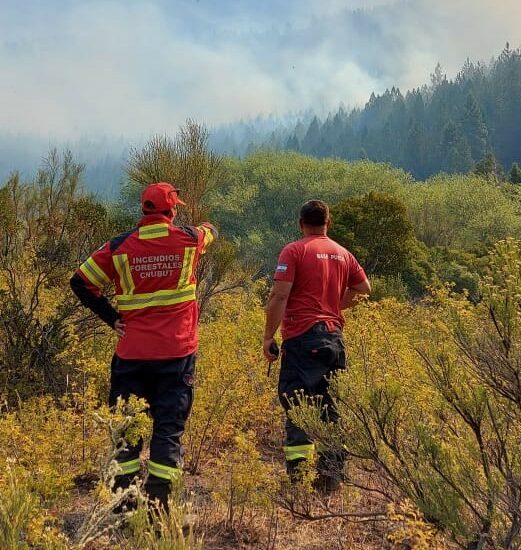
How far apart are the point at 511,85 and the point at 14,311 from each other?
118m

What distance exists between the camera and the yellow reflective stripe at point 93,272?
108 inches

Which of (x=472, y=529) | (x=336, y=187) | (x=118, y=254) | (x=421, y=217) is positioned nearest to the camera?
(x=472, y=529)

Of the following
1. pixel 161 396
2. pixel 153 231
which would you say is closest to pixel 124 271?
pixel 153 231

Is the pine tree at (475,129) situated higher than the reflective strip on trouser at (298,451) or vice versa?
the pine tree at (475,129)

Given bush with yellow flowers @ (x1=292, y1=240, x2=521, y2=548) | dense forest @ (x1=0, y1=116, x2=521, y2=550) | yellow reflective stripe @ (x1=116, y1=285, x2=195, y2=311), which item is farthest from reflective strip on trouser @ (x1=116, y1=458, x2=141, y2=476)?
bush with yellow flowers @ (x1=292, y1=240, x2=521, y2=548)

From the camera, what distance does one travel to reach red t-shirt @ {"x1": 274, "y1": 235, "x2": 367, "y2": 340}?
10.7 feet

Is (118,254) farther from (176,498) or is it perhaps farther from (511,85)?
Result: (511,85)

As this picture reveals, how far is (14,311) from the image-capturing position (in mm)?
4734

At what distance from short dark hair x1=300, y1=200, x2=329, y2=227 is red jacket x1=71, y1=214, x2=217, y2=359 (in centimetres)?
84

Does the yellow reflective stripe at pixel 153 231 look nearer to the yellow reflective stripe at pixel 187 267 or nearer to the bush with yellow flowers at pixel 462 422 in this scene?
the yellow reflective stripe at pixel 187 267

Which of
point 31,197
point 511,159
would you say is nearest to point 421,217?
point 31,197

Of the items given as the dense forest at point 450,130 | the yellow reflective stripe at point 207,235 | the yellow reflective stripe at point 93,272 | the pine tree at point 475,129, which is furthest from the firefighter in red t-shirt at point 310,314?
the pine tree at point 475,129

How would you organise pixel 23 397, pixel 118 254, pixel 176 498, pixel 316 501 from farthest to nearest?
pixel 23 397, pixel 316 501, pixel 118 254, pixel 176 498

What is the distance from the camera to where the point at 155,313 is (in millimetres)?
2746
